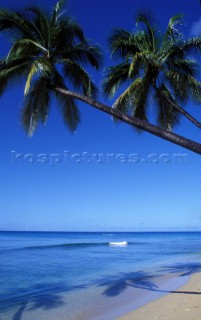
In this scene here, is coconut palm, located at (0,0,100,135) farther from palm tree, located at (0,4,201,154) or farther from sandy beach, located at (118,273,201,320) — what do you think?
sandy beach, located at (118,273,201,320)

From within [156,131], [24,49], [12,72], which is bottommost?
[156,131]

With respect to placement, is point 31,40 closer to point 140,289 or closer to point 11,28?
point 11,28

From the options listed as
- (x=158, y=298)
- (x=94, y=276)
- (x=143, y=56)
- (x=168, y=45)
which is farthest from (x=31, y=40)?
(x=94, y=276)

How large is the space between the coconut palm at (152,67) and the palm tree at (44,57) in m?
0.62

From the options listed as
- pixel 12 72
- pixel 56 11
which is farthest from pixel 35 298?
pixel 56 11

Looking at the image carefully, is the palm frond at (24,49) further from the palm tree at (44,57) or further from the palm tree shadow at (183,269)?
the palm tree shadow at (183,269)

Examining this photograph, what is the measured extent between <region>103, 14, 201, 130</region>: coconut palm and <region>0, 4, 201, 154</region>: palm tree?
2.03 feet

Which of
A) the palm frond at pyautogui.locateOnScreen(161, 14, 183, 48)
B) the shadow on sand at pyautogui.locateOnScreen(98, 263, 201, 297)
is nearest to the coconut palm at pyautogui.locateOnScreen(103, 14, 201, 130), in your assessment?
the palm frond at pyautogui.locateOnScreen(161, 14, 183, 48)

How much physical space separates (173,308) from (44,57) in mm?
7758

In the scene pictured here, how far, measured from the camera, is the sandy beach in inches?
328

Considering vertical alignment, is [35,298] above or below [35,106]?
below

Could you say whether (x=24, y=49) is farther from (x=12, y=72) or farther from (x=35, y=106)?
(x=35, y=106)

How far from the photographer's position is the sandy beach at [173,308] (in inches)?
328

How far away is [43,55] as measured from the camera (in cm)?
1086
